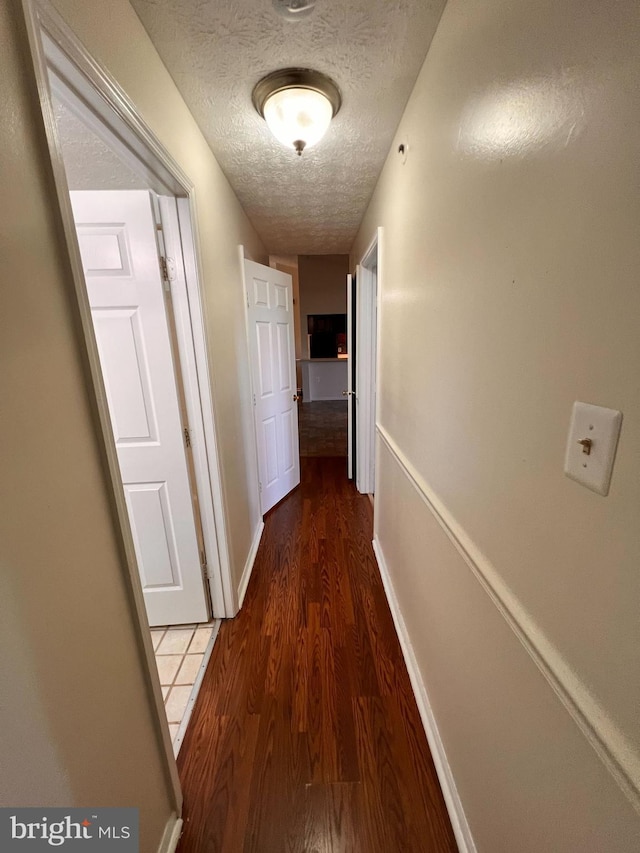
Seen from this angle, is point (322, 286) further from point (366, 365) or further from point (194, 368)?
point (194, 368)

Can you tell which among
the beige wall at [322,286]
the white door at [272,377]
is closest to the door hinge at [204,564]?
the white door at [272,377]

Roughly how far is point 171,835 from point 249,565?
1.18 m

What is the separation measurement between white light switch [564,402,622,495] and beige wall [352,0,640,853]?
0.05 ft

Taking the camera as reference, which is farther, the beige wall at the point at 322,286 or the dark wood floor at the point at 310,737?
the beige wall at the point at 322,286

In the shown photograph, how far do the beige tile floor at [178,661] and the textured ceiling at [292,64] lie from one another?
7.70ft

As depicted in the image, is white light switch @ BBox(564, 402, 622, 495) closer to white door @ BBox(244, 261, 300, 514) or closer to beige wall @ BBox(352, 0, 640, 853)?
beige wall @ BBox(352, 0, 640, 853)

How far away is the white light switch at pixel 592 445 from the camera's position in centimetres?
42

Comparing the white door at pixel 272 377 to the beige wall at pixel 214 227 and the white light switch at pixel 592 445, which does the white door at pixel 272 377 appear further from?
the white light switch at pixel 592 445

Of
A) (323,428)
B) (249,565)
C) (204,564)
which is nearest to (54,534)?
(204,564)

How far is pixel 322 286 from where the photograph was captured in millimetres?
6660

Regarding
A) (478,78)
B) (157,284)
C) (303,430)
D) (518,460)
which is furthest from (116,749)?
(303,430)

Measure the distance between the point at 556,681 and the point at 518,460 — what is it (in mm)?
366

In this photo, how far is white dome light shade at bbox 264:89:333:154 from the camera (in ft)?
3.66

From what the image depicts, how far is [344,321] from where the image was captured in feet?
22.7
